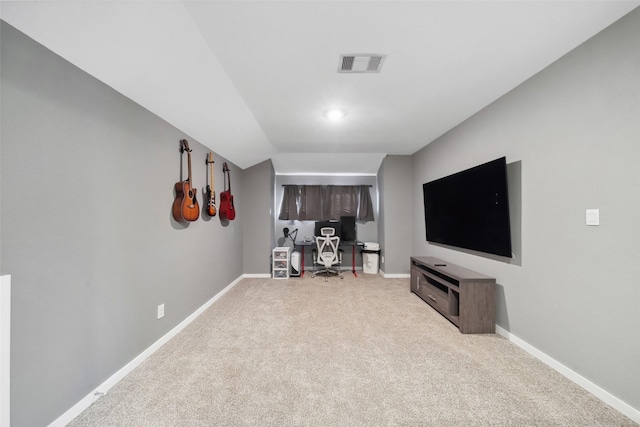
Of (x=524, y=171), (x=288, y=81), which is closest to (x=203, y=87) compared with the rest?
(x=288, y=81)

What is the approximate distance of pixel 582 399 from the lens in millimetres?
1718

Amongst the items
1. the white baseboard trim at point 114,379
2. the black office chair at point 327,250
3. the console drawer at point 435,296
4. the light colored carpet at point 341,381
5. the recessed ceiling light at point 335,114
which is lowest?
the light colored carpet at point 341,381

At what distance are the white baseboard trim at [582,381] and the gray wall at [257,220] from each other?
13.1 ft

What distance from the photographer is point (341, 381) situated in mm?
1905

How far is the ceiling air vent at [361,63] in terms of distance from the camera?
2021 millimetres

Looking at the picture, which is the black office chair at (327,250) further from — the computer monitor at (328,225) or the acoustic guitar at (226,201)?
the acoustic guitar at (226,201)

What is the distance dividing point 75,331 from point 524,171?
361 centimetres

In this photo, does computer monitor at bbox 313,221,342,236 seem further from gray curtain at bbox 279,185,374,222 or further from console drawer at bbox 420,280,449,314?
console drawer at bbox 420,280,449,314

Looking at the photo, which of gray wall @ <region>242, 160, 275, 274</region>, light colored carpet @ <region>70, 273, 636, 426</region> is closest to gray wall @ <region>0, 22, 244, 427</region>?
light colored carpet @ <region>70, 273, 636, 426</region>

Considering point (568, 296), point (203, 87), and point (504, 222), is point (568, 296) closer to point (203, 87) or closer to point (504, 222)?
point (504, 222)

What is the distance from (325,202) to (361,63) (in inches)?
164

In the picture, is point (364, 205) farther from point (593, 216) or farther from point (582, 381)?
point (582, 381)

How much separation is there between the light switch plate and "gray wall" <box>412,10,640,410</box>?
33mm

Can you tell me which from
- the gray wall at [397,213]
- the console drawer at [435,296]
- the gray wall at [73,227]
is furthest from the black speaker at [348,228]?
the gray wall at [73,227]
